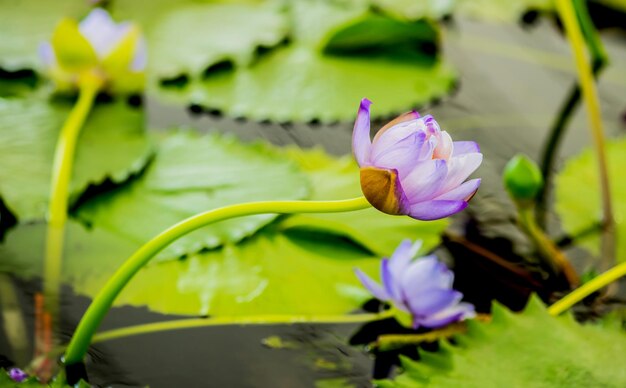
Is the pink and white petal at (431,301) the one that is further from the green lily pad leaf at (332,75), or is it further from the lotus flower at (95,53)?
the lotus flower at (95,53)

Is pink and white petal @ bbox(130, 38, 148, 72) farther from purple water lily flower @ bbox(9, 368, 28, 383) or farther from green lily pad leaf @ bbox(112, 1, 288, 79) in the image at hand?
purple water lily flower @ bbox(9, 368, 28, 383)

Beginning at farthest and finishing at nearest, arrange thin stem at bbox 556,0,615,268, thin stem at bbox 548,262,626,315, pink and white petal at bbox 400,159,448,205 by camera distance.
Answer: thin stem at bbox 556,0,615,268 → thin stem at bbox 548,262,626,315 → pink and white petal at bbox 400,159,448,205

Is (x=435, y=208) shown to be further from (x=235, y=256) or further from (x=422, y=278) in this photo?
(x=235, y=256)

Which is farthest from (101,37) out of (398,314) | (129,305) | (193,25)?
(398,314)

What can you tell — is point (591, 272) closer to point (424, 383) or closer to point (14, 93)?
point (424, 383)

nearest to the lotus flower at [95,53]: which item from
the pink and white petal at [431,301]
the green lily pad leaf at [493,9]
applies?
the pink and white petal at [431,301]

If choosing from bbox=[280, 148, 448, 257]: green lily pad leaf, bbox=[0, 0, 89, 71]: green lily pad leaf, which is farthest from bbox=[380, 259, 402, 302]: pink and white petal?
bbox=[0, 0, 89, 71]: green lily pad leaf
